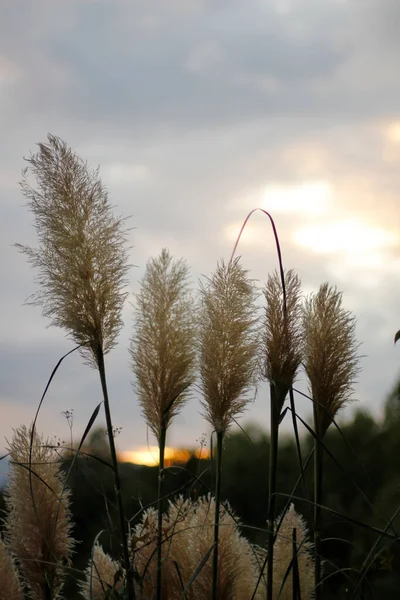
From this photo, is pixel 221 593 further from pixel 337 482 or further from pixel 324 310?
pixel 337 482

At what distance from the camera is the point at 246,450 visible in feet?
17.4

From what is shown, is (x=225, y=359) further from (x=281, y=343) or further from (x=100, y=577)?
(x=100, y=577)

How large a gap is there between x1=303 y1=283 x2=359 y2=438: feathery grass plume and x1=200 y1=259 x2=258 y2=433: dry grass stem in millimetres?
221

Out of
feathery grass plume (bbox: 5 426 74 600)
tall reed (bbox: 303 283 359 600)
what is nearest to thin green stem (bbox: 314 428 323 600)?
tall reed (bbox: 303 283 359 600)

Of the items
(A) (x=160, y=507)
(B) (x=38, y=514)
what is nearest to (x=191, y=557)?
(A) (x=160, y=507)

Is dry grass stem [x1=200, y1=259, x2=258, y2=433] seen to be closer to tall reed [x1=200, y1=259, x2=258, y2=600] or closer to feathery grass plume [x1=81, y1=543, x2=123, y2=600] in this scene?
tall reed [x1=200, y1=259, x2=258, y2=600]

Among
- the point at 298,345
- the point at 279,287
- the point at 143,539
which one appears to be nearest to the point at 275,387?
the point at 298,345

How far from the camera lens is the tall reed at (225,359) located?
8.17 feet

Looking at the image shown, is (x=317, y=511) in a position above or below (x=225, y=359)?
below

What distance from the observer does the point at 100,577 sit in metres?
2.63

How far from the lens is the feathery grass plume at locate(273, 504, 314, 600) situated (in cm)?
263

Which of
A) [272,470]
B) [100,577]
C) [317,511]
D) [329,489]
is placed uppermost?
[329,489]

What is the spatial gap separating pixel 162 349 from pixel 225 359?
0.62 feet

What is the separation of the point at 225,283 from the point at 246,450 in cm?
292
